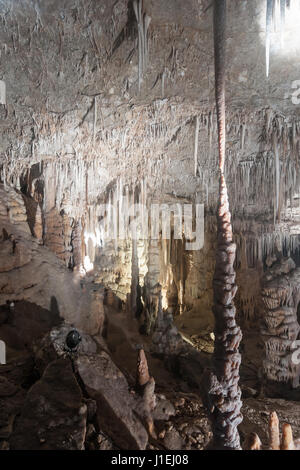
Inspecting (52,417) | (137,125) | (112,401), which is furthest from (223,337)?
(137,125)

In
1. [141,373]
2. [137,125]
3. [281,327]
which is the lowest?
[281,327]

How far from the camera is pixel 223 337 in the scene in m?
3.61

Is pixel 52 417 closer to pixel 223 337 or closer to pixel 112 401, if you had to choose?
pixel 112 401

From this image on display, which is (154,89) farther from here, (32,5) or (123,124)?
(32,5)

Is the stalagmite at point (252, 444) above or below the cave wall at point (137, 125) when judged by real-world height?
below

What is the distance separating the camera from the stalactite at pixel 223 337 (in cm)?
347

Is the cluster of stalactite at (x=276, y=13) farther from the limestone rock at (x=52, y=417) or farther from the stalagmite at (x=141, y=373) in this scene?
the limestone rock at (x=52, y=417)

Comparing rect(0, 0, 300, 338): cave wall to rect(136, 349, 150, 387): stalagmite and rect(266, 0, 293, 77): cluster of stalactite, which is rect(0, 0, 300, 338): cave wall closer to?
rect(266, 0, 293, 77): cluster of stalactite

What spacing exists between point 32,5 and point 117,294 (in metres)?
11.2

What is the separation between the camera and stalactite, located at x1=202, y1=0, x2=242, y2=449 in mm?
3469

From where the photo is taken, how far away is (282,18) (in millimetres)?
4008

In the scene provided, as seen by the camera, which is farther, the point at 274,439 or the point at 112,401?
the point at 112,401

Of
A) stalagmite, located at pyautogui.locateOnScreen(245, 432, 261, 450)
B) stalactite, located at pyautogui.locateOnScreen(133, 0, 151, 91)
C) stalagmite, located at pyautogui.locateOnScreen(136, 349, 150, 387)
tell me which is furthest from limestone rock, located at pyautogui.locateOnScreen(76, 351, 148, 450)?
stalactite, located at pyautogui.locateOnScreen(133, 0, 151, 91)

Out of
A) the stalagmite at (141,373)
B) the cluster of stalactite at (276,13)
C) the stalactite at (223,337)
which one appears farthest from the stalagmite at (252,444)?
the cluster of stalactite at (276,13)
